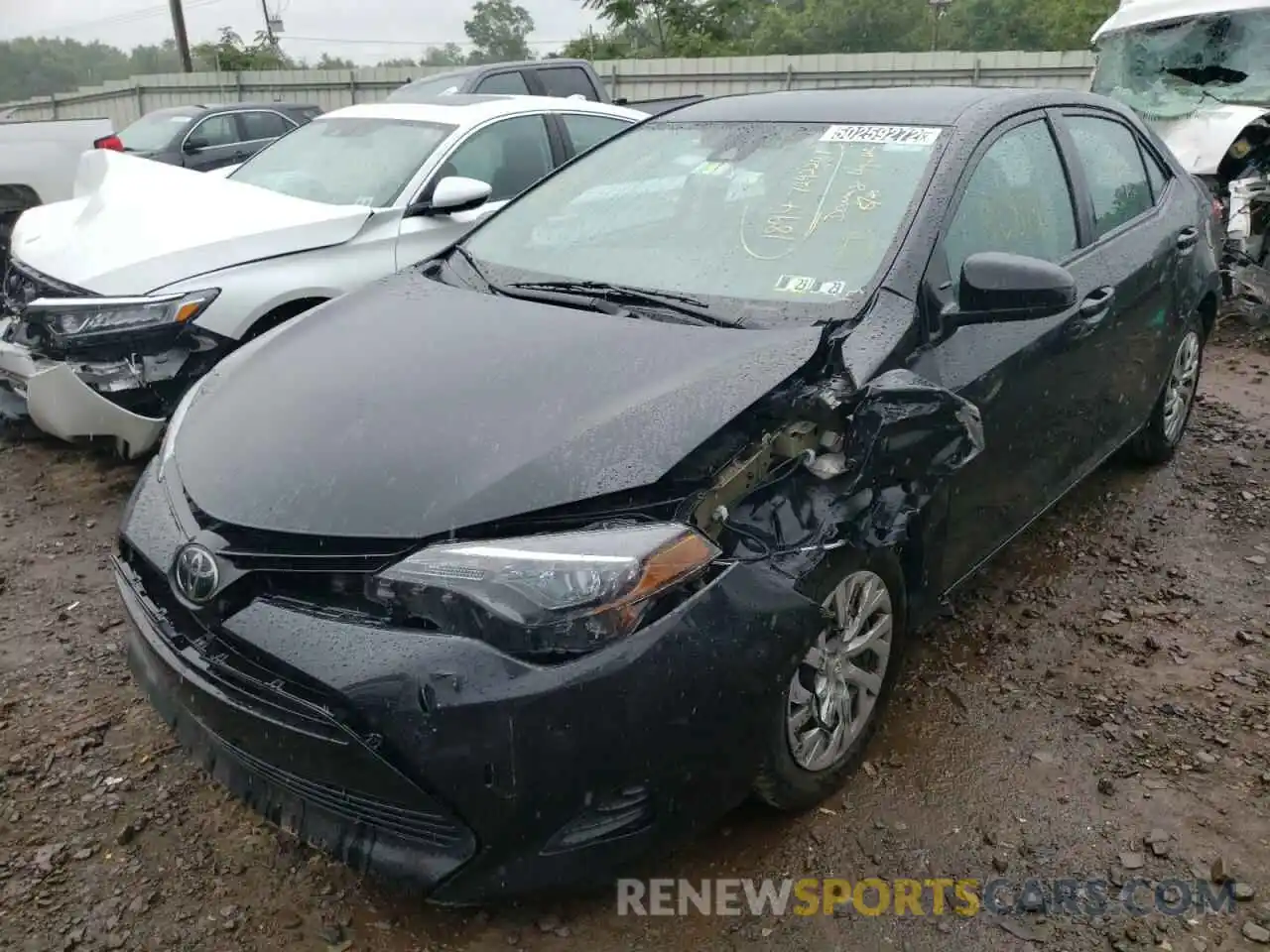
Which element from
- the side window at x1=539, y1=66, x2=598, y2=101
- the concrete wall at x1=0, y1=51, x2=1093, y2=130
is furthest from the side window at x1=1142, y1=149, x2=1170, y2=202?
the concrete wall at x1=0, y1=51, x2=1093, y2=130

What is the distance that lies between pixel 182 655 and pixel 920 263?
1.99 metres

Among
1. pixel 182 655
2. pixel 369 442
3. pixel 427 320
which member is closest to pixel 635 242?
pixel 427 320

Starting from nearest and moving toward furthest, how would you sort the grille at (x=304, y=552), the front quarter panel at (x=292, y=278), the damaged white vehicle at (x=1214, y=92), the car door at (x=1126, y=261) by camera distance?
1. the grille at (x=304, y=552)
2. the car door at (x=1126, y=261)
3. the front quarter panel at (x=292, y=278)
4. the damaged white vehicle at (x=1214, y=92)

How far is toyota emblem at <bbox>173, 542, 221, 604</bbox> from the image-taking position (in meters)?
2.11

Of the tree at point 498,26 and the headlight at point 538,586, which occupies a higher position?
the tree at point 498,26

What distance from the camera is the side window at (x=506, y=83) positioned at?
9.40 m

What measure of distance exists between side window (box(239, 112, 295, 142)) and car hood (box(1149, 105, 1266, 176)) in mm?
9550

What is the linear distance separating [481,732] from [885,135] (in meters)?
2.16

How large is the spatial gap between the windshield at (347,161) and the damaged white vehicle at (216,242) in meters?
Answer: 0.01

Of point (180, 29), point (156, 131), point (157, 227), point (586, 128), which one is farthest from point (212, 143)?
point (180, 29)

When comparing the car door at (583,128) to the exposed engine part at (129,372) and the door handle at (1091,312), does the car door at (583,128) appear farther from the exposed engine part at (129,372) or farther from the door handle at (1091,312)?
the door handle at (1091,312)

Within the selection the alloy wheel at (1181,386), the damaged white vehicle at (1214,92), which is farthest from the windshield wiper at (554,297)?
the damaged white vehicle at (1214,92)

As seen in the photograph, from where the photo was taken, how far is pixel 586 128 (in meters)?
6.05

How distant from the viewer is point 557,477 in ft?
6.82
